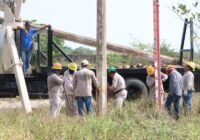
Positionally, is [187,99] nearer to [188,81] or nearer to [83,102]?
[188,81]

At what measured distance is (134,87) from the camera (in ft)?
58.7

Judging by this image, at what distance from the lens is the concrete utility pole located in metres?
13.0

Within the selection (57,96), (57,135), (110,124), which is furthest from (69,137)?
(57,96)

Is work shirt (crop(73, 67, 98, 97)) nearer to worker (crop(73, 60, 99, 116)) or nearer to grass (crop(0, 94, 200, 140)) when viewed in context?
worker (crop(73, 60, 99, 116))

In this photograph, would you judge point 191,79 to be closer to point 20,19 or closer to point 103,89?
point 103,89

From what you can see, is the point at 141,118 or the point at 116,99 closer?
the point at 141,118

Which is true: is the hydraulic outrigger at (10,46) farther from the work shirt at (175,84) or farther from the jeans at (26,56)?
the work shirt at (175,84)

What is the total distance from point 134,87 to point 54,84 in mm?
3930

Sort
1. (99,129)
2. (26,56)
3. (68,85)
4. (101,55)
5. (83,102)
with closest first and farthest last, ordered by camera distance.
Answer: (99,129) → (101,55) → (83,102) → (68,85) → (26,56)

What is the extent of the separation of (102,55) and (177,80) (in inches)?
103

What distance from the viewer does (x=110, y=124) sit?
9.77 meters

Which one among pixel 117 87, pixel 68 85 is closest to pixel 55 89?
pixel 68 85

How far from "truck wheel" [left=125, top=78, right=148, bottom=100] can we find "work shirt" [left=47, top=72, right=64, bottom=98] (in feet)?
11.5

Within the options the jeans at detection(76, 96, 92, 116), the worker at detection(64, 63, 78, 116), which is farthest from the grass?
the worker at detection(64, 63, 78, 116)
